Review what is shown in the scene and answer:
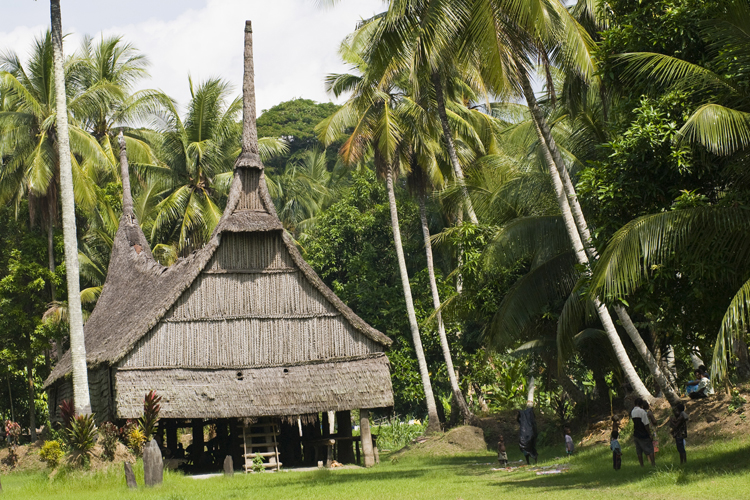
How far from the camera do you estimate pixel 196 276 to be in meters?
20.1

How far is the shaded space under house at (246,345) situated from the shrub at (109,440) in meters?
2.87

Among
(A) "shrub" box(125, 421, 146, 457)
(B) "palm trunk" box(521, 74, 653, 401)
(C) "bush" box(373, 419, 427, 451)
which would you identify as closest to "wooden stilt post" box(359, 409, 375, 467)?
(A) "shrub" box(125, 421, 146, 457)

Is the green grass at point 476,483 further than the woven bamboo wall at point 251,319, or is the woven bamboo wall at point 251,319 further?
the woven bamboo wall at point 251,319

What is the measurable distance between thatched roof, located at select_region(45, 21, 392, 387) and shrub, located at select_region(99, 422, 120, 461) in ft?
9.87

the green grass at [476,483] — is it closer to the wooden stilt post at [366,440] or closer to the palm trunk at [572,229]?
the palm trunk at [572,229]

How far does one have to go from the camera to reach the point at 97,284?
33.7 metres

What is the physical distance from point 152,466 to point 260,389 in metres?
5.64

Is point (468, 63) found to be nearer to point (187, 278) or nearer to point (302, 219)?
point (187, 278)

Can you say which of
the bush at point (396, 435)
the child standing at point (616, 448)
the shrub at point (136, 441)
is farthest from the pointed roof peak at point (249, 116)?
the bush at point (396, 435)

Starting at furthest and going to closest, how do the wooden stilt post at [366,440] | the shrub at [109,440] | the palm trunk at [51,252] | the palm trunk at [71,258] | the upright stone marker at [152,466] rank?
1. the palm trunk at [51,252]
2. the wooden stilt post at [366,440]
3. the palm trunk at [71,258]
4. the shrub at [109,440]
5. the upright stone marker at [152,466]

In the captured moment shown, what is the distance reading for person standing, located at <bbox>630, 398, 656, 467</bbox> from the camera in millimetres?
12250

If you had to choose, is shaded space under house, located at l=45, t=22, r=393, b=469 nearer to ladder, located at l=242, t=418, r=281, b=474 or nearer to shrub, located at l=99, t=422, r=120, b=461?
ladder, located at l=242, t=418, r=281, b=474

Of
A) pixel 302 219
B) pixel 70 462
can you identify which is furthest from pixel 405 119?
pixel 302 219

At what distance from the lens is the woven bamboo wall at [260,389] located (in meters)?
19.1
